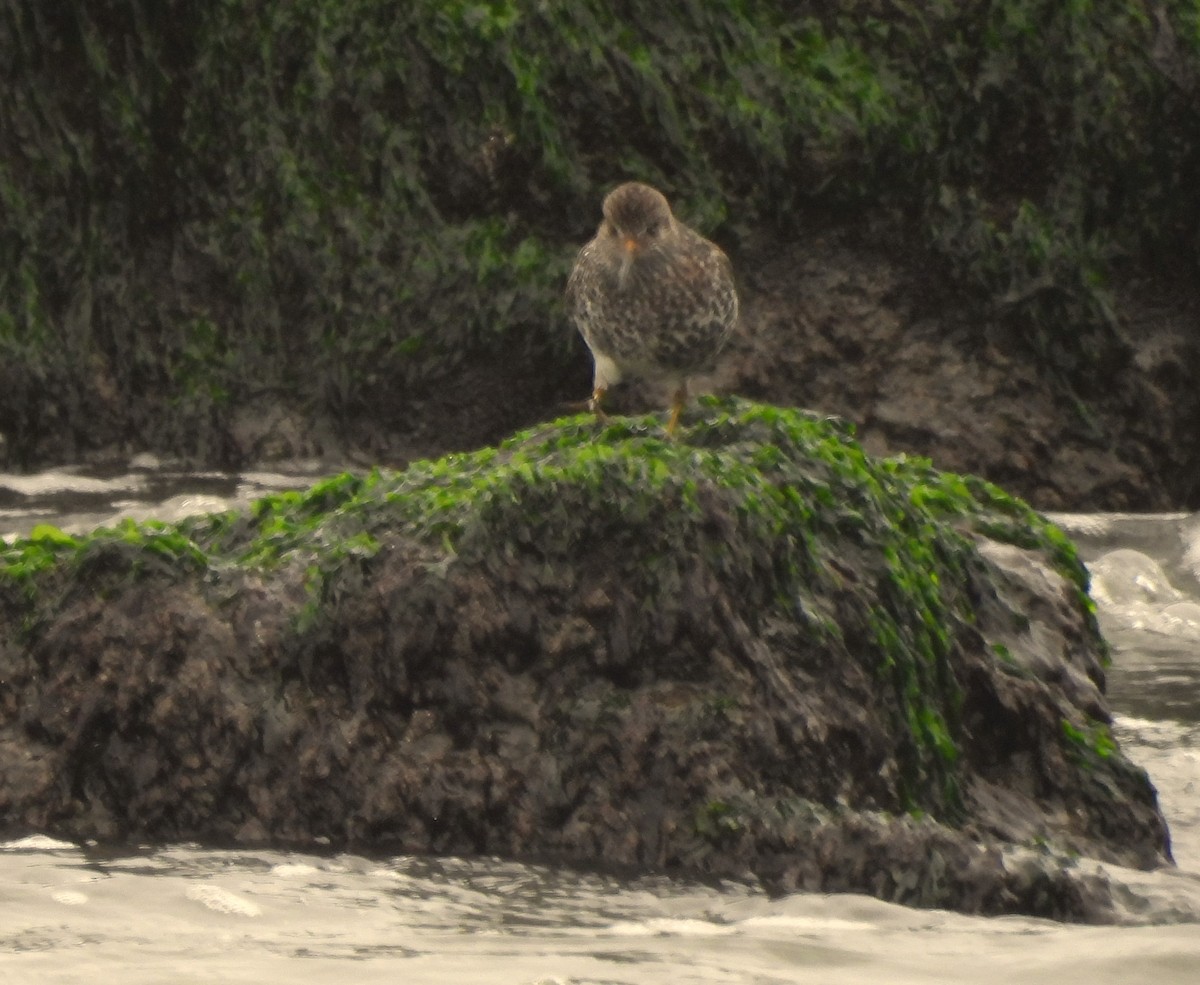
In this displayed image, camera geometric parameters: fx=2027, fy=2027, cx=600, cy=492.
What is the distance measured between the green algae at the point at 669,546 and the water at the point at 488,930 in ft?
1.53

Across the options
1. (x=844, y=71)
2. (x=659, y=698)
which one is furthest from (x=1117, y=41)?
(x=659, y=698)

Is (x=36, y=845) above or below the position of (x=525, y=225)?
below

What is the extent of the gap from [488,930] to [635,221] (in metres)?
2.98

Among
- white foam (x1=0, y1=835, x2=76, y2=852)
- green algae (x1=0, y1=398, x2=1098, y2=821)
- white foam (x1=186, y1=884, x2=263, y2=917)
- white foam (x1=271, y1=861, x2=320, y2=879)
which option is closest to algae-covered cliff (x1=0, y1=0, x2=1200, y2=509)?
green algae (x1=0, y1=398, x2=1098, y2=821)

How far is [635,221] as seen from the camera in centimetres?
613

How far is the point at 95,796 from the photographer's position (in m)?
4.11

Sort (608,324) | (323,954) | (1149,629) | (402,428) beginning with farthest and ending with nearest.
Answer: (402,428)
(1149,629)
(608,324)
(323,954)

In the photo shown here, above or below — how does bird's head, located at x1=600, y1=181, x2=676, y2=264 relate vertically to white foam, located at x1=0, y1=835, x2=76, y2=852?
above

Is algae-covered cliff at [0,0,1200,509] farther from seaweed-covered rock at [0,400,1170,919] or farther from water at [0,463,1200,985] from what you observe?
water at [0,463,1200,985]

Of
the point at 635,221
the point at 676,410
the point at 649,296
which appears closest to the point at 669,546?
the point at 676,410

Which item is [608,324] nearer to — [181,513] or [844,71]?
[181,513]

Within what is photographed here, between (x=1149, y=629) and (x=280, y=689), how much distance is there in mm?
3524

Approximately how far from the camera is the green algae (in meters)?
4.22

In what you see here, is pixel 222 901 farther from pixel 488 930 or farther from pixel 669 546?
pixel 669 546
